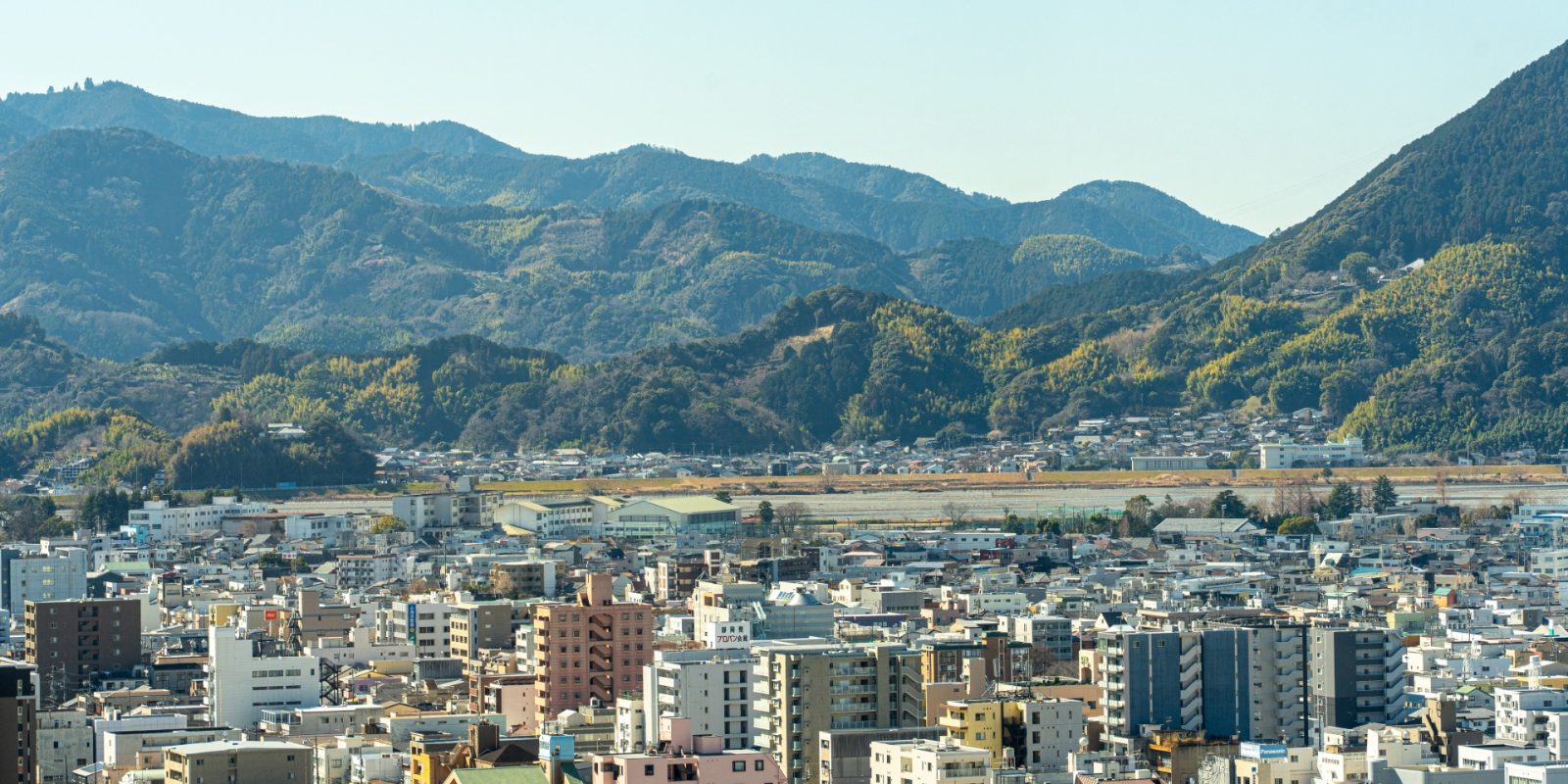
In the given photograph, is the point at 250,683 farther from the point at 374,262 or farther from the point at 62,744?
the point at 374,262

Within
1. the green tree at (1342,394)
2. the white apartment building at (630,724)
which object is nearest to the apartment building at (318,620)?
the white apartment building at (630,724)

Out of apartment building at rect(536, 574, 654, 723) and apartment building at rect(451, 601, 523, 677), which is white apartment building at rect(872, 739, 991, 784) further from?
apartment building at rect(451, 601, 523, 677)

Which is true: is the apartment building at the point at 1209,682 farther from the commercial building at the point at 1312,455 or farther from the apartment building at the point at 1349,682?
the commercial building at the point at 1312,455

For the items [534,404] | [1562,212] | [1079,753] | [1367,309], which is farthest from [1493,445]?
[1079,753]

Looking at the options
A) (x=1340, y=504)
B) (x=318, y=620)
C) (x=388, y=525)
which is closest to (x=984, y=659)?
(x=318, y=620)

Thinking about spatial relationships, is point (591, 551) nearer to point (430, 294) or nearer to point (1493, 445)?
point (1493, 445)

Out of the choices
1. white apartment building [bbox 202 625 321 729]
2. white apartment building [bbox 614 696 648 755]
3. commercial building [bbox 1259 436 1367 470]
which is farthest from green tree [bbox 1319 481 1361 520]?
white apartment building [bbox 614 696 648 755]
